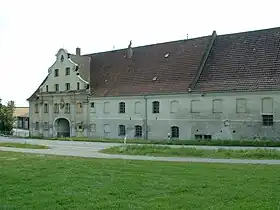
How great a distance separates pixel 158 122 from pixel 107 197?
3365cm

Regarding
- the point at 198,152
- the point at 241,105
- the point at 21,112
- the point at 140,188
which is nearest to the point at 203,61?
the point at 241,105

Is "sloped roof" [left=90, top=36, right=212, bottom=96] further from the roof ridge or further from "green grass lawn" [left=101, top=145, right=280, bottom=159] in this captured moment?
"green grass lawn" [left=101, top=145, right=280, bottom=159]

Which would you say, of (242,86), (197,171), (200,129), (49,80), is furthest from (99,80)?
(197,171)

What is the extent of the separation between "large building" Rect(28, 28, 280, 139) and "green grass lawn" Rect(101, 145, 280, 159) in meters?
14.6

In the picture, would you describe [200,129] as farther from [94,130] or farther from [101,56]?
[101,56]

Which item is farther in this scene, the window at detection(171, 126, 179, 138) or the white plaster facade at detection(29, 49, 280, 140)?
the window at detection(171, 126, 179, 138)

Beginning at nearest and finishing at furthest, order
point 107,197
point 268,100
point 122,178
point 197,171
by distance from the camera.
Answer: point 107,197 < point 122,178 < point 197,171 < point 268,100

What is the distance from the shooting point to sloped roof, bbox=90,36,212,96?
42719 mm

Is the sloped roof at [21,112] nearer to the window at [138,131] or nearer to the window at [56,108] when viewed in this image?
the window at [56,108]

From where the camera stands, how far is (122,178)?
1259 centimetres

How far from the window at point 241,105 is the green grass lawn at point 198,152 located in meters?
15.2

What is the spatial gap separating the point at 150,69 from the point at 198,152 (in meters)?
25.5

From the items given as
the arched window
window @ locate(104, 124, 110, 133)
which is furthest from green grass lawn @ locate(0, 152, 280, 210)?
window @ locate(104, 124, 110, 133)

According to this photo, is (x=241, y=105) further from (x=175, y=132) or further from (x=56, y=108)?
(x=56, y=108)
